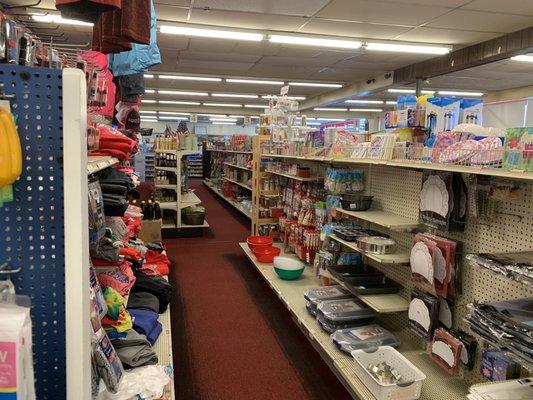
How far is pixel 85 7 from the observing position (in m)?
1.65

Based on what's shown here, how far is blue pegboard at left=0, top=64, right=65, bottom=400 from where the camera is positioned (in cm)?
106

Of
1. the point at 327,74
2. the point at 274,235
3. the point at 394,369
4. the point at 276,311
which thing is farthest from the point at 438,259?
the point at 327,74

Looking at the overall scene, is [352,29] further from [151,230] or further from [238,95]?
[238,95]

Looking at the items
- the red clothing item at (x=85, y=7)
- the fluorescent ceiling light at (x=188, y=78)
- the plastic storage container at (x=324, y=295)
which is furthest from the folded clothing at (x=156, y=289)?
the fluorescent ceiling light at (x=188, y=78)

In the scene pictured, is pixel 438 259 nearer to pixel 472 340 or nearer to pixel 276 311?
pixel 472 340

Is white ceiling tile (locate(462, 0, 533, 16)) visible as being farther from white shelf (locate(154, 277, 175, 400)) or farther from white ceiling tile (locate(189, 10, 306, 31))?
white shelf (locate(154, 277, 175, 400))

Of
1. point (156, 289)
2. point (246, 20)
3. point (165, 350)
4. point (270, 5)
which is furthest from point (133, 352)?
point (246, 20)

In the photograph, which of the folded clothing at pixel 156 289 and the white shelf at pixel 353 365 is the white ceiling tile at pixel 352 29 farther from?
the folded clothing at pixel 156 289

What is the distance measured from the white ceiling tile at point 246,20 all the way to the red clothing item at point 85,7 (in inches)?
170

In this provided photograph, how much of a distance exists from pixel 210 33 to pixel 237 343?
484 centimetres

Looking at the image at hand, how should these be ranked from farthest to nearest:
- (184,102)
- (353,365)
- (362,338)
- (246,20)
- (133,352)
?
(184,102) < (246,20) < (362,338) < (353,365) < (133,352)

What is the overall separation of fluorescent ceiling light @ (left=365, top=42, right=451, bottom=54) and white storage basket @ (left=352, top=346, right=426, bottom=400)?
19.0 feet

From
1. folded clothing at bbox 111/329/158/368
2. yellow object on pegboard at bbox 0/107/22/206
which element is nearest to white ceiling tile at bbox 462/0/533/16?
folded clothing at bbox 111/329/158/368

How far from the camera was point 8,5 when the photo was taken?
17.0ft
